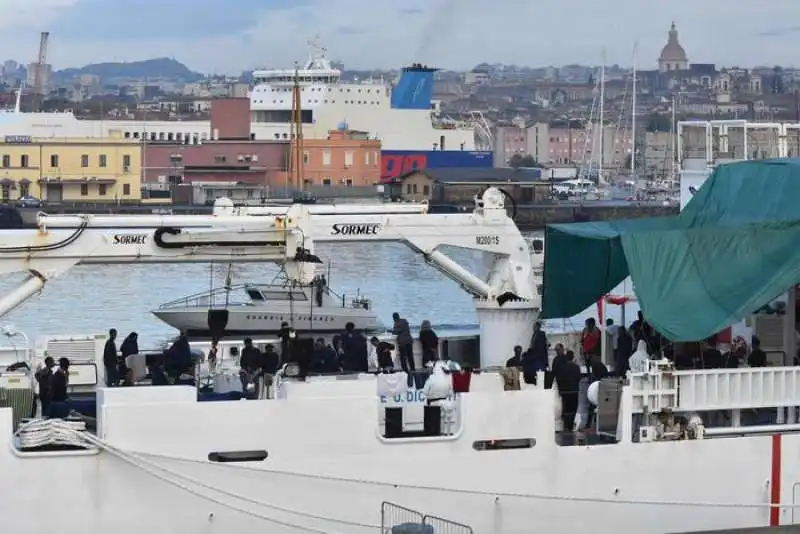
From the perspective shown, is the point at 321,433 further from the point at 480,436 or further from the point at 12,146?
the point at 12,146

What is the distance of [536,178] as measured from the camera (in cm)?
12031

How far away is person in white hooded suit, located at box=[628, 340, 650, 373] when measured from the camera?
13699mm

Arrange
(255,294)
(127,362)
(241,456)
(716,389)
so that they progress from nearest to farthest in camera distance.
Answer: (241,456), (716,389), (127,362), (255,294)

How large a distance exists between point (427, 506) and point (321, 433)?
1023mm

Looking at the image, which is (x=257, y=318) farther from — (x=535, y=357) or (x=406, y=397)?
(x=406, y=397)

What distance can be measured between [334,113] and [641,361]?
108 meters

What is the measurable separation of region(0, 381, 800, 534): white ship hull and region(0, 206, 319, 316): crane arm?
3.68 meters

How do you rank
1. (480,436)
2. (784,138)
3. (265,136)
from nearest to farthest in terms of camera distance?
(480,436) → (784,138) → (265,136)

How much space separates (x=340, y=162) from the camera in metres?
108

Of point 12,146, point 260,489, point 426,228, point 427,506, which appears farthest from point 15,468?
point 12,146

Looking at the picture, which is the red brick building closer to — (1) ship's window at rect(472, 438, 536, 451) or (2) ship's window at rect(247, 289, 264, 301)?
(2) ship's window at rect(247, 289, 264, 301)

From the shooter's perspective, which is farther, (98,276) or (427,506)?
(98,276)

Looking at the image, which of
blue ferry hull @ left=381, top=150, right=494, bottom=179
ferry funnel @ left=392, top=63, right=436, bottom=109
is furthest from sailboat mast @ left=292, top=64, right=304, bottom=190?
ferry funnel @ left=392, top=63, right=436, bottom=109

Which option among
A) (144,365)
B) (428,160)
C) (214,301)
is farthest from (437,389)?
(428,160)
